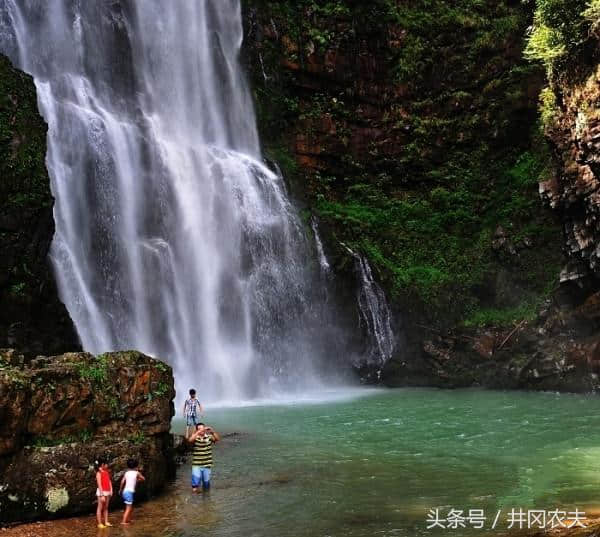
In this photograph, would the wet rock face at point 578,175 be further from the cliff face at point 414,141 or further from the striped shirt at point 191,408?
the striped shirt at point 191,408

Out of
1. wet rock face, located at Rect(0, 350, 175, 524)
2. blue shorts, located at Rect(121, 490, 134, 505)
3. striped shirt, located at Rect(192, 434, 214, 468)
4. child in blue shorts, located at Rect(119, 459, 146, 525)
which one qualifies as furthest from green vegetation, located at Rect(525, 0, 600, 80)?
blue shorts, located at Rect(121, 490, 134, 505)

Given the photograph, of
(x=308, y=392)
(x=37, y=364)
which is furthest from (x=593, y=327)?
(x=37, y=364)

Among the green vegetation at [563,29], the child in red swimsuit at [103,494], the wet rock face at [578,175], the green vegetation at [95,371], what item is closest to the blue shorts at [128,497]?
the child in red swimsuit at [103,494]

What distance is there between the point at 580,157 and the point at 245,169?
1241 cm

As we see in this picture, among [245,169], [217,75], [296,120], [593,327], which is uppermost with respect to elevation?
[217,75]

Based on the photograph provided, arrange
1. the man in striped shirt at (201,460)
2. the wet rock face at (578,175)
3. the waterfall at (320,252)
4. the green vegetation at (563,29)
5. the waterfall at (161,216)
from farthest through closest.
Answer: the waterfall at (320,252), the waterfall at (161,216), the green vegetation at (563,29), the wet rock face at (578,175), the man in striped shirt at (201,460)

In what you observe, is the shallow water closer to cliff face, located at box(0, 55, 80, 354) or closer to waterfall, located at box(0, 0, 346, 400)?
waterfall, located at box(0, 0, 346, 400)

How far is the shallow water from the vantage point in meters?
8.01

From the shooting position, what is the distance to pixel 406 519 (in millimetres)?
7809

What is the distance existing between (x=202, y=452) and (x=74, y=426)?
73.2 inches

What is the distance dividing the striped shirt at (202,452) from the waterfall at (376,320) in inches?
593

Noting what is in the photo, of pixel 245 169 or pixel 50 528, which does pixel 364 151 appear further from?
pixel 50 528

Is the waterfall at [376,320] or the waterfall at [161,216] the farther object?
the waterfall at [376,320]

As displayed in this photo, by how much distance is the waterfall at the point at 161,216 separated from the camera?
65.2ft
